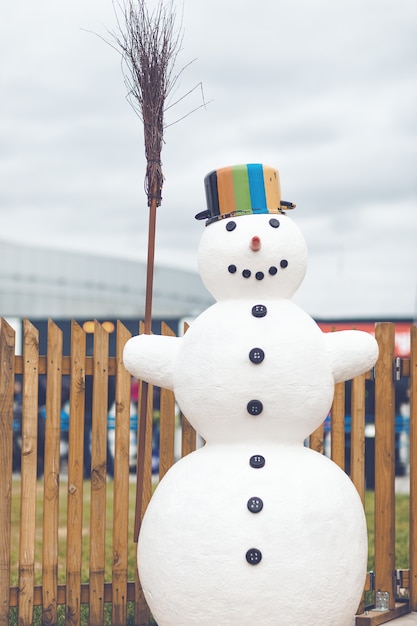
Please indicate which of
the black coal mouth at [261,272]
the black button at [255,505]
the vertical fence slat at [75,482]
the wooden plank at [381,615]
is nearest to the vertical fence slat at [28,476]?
the vertical fence slat at [75,482]

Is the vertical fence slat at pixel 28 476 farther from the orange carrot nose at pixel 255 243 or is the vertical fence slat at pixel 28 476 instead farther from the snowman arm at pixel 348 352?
the snowman arm at pixel 348 352

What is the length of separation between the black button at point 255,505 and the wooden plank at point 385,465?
189cm

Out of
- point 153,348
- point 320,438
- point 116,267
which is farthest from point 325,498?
point 116,267

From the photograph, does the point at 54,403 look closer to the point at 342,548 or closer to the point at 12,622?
the point at 12,622

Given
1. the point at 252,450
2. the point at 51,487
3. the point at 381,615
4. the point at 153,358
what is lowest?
the point at 381,615

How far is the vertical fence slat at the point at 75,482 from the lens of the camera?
5.29m

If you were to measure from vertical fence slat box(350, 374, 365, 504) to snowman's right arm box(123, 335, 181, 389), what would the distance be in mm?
1643

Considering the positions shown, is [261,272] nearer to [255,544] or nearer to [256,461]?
[256,461]

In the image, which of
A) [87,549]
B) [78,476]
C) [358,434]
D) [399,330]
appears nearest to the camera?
[78,476]

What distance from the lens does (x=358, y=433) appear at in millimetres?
5676

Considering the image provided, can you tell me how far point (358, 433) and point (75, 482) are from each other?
5.86 ft

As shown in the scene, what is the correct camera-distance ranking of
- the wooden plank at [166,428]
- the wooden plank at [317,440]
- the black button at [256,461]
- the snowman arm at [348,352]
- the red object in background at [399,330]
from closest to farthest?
the black button at [256,461], the snowman arm at [348,352], the wooden plank at [166,428], the wooden plank at [317,440], the red object in background at [399,330]

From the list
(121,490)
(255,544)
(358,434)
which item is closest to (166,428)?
(121,490)

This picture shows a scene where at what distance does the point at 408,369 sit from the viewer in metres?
Answer: 5.83
